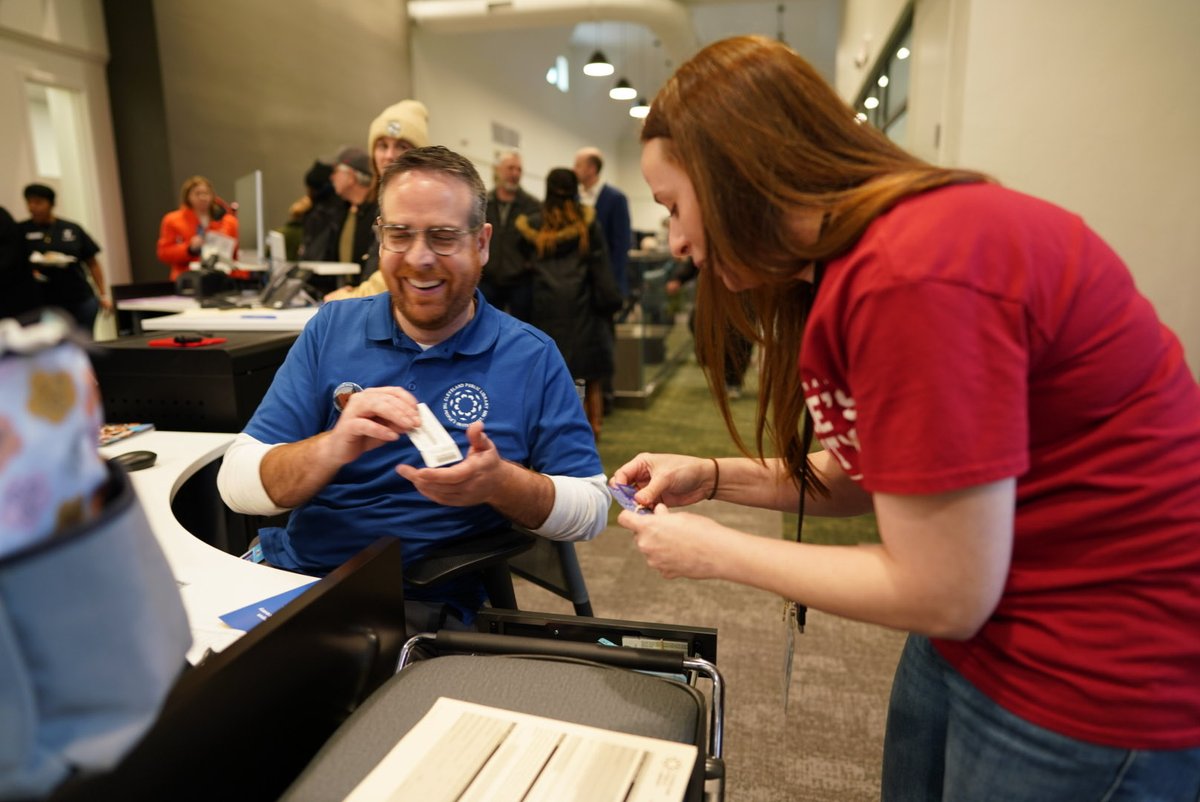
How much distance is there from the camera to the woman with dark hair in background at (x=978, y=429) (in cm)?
63

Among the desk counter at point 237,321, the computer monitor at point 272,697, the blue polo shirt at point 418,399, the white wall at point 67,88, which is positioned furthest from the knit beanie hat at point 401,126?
the white wall at point 67,88

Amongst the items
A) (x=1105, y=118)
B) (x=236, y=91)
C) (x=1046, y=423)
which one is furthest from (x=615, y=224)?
(x=1046, y=423)

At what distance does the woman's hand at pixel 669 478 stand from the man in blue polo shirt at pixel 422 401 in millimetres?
274

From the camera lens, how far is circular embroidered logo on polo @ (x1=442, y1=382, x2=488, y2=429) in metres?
1.47

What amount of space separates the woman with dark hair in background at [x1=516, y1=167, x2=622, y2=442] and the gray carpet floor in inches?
51.8

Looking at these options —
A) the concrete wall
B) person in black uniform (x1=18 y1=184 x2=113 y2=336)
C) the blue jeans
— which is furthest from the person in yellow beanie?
the concrete wall

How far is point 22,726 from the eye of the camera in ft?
1.40

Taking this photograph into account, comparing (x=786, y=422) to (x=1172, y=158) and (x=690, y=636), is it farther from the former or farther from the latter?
(x=1172, y=158)

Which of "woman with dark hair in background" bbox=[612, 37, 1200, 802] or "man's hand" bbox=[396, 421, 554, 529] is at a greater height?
"woman with dark hair in background" bbox=[612, 37, 1200, 802]

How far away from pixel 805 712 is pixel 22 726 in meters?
2.07

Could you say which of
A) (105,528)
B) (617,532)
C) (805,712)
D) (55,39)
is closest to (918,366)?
(105,528)

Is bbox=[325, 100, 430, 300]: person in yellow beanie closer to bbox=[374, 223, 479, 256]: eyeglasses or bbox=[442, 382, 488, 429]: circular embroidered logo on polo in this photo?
bbox=[374, 223, 479, 256]: eyeglasses

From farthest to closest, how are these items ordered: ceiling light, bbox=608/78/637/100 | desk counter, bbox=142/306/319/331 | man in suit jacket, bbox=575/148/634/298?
ceiling light, bbox=608/78/637/100, man in suit jacket, bbox=575/148/634/298, desk counter, bbox=142/306/319/331

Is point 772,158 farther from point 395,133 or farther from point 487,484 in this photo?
point 395,133
